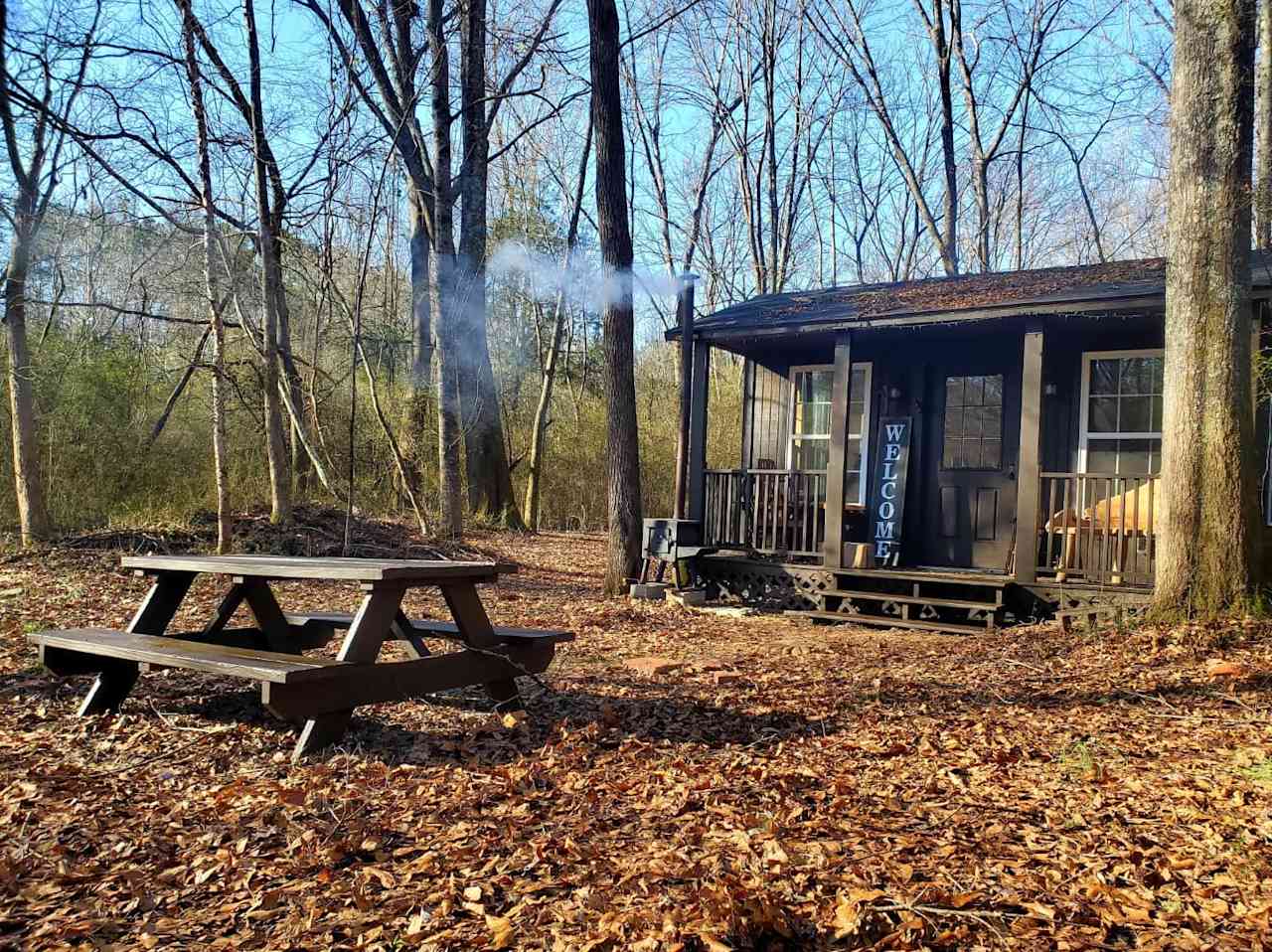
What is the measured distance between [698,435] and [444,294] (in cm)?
574

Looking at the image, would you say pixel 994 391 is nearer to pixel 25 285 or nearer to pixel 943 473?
pixel 943 473

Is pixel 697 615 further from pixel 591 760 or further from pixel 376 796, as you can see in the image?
pixel 376 796

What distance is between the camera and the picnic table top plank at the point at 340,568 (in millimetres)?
3961

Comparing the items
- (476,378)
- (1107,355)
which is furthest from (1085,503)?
(476,378)

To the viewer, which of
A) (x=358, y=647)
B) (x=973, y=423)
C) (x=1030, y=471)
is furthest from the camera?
(x=973, y=423)

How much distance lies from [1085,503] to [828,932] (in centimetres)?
813

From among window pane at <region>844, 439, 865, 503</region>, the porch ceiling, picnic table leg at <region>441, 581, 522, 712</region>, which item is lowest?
picnic table leg at <region>441, 581, 522, 712</region>

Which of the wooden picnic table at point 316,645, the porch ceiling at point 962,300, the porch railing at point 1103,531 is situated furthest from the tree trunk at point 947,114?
the wooden picnic table at point 316,645

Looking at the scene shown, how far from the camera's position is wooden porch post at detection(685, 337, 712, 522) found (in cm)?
1048

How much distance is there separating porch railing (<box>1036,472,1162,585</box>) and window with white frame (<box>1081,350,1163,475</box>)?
0.36 meters

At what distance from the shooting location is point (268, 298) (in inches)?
427

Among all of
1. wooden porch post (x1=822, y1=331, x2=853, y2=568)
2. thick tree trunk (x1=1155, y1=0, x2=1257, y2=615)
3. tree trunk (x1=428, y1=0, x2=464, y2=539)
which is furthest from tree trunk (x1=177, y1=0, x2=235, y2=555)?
thick tree trunk (x1=1155, y1=0, x2=1257, y2=615)

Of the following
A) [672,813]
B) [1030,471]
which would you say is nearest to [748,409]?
[1030,471]

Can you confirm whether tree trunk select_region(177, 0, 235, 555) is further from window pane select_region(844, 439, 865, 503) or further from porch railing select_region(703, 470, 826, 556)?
window pane select_region(844, 439, 865, 503)
